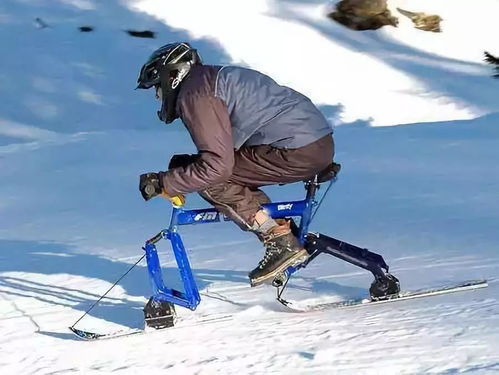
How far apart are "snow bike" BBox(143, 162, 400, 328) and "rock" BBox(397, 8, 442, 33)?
17.6 metres

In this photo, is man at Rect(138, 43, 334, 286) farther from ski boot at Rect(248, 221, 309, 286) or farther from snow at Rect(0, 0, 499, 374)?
snow at Rect(0, 0, 499, 374)

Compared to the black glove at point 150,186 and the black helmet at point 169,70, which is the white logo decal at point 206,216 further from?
the black helmet at point 169,70

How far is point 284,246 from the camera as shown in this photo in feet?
15.2

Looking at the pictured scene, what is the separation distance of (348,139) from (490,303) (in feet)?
20.4

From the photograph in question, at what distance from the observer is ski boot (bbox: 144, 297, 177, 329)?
466cm

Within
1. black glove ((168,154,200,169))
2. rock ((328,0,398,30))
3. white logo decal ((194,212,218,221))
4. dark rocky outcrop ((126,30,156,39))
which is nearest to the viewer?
black glove ((168,154,200,169))

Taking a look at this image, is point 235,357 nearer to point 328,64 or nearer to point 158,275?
point 158,275

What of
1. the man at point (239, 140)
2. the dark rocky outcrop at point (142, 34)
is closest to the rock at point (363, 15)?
the dark rocky outcrop at point (142, 34)

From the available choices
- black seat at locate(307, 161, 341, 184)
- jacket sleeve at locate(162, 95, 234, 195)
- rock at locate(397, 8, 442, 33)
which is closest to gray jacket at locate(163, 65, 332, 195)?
jacket sleeve at locate(162, 95, 234, 195)

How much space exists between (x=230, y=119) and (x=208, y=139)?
8.2 inches

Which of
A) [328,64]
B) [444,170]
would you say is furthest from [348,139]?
[328,64]

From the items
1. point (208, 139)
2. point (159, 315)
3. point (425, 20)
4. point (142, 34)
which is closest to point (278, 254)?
point (159, 315)

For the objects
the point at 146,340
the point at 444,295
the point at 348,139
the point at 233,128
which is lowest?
the point at 348,139

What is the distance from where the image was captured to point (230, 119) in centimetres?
433
